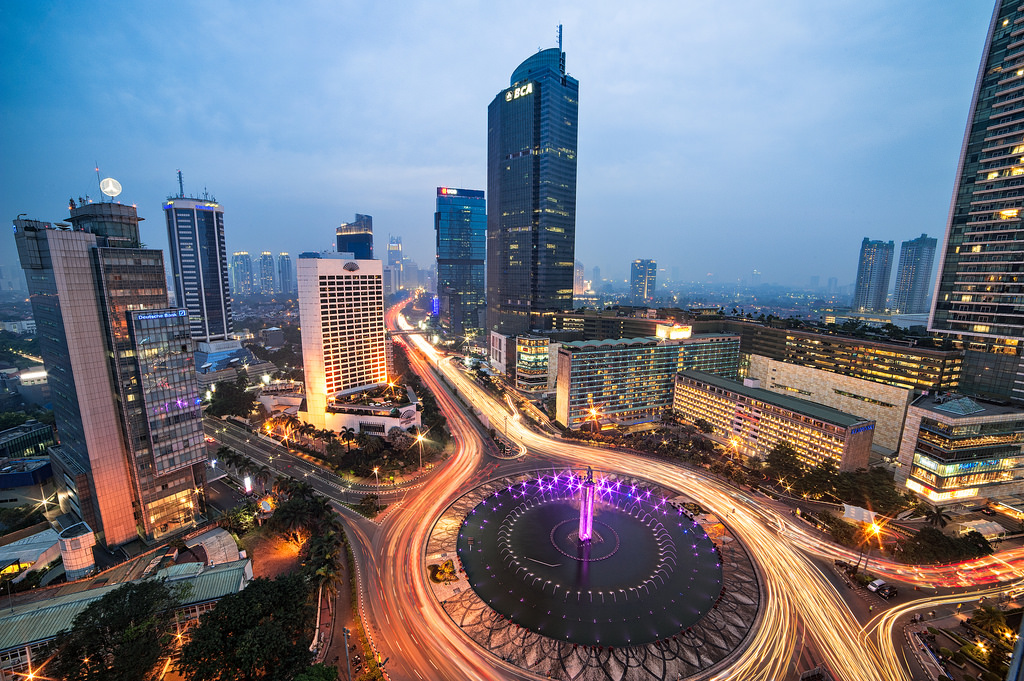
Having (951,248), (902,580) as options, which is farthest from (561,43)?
(902,580)

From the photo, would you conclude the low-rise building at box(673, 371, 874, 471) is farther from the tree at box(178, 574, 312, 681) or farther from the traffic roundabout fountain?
the tree at box(178, 574, 312, 681)

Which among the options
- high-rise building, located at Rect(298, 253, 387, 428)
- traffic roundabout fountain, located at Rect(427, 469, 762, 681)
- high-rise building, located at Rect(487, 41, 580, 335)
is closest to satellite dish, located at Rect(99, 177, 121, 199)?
high-rise building, located at Rect(298, 253, 387, 428)

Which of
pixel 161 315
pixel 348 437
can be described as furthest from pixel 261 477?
pixel 161 315

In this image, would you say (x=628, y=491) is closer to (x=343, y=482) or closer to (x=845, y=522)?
(x=845, y=522)

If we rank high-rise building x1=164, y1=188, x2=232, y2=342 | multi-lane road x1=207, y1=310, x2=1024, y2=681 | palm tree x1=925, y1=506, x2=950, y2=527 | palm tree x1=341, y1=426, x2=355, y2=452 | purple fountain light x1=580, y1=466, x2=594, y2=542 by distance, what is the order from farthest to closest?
high-rise building x1=164, y1=188, x2=232, y2=342
palm tree x1=341, y1=426, x2=355, y2=452
purple fountain light x1=580, y1=466, x2=594, y2=542
palm tree x1=925, y1=506, x2=950, y2=527
multi-lane road x1=207, y1=310, x2=1024, y2=681

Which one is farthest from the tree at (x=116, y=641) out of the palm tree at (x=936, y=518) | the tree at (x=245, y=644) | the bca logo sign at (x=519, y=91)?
the bca logo sign at (x=519, y=91)

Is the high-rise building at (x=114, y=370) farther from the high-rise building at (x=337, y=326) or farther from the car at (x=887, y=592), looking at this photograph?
the car at (x=887, y=592)
